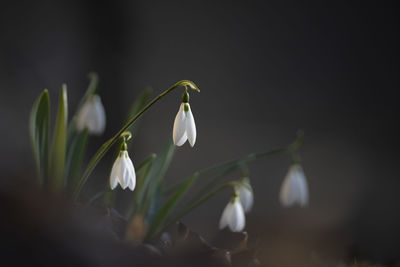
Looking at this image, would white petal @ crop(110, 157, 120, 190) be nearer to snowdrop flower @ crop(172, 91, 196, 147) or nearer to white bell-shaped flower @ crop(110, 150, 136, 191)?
white bell-shaped flower @ crop(110, 150, 136, 191)

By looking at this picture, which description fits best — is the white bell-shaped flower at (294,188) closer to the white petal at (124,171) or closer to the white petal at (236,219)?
the white petal at (236,219)

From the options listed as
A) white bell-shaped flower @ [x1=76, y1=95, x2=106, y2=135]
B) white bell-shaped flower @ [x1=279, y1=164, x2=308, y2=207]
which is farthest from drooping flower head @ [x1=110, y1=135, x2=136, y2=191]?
white bell-shaped flower @ [x1=279, y1=164, x2=308, y2=207]

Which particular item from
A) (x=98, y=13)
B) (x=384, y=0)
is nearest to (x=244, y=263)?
(x=384, y=0)

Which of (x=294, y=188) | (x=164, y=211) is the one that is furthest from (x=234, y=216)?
(x=294, y=188)

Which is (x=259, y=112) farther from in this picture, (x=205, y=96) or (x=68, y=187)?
(x=68, y=187)

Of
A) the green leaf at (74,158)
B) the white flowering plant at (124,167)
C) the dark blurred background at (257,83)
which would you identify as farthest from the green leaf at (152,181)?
the dark blurred background at (257,83)

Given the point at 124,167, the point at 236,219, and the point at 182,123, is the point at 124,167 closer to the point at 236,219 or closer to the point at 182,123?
the point at 182,123
